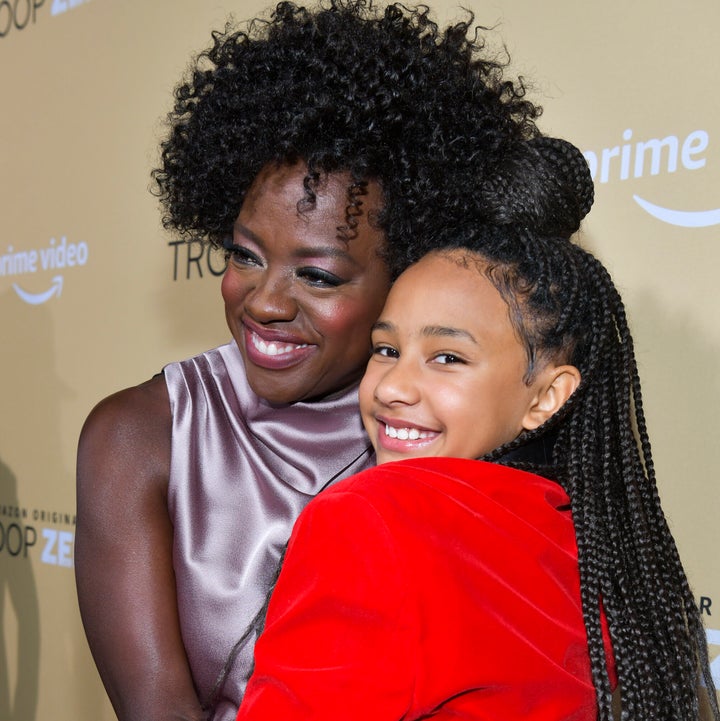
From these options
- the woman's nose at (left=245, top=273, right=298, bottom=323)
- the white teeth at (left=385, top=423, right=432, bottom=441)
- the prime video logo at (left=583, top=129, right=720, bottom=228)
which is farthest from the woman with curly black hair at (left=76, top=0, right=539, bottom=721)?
the prime video logo at (left=583, top=129, right=720, bottom=228)

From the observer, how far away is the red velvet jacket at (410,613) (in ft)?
2.64

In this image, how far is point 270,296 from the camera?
49.4 inches

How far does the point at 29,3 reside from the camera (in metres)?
3.14

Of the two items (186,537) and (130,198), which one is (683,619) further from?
(130,198)

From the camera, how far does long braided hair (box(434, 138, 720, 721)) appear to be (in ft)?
3.26

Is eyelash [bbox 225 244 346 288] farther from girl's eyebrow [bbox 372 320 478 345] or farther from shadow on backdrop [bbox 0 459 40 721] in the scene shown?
shadow on backdrop [bbox 0 459 40 721]

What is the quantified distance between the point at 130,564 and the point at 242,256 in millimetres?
411

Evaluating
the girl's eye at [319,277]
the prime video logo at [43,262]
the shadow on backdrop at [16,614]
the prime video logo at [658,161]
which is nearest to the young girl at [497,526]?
the girl's eye at [319,277]

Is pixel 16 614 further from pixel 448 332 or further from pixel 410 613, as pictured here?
pixel 410 613

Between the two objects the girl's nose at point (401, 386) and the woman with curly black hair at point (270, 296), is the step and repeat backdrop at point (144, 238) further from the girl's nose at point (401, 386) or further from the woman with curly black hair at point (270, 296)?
the girl's nose at point (401, 386)

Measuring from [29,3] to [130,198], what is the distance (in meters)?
0.83

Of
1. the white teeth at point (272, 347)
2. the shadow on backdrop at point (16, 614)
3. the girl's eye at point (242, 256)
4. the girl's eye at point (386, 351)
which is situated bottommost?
the shadow on backdrop at point (16, 614)

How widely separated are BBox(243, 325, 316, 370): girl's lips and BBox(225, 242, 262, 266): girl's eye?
83 millimetres

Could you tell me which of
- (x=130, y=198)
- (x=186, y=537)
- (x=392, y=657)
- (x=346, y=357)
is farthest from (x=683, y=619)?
(x=130, y=198)
